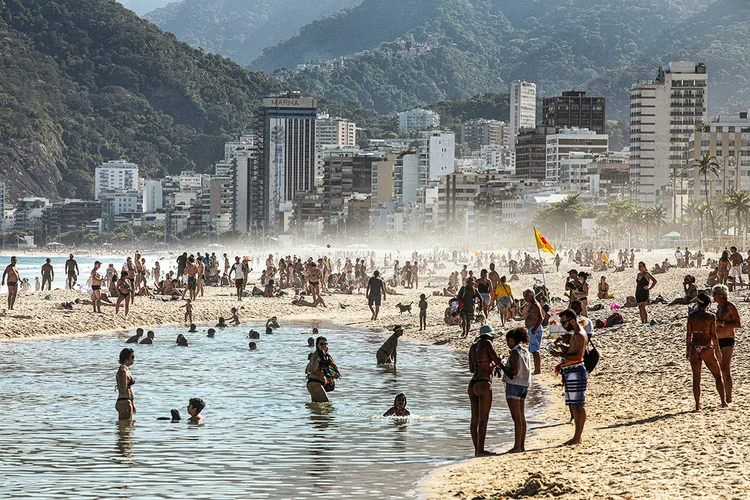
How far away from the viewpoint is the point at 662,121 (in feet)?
563

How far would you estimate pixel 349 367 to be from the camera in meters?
22.2

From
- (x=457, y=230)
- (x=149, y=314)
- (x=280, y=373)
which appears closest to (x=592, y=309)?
(x=280, y=373)

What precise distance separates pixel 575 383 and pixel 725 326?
8.60 feet

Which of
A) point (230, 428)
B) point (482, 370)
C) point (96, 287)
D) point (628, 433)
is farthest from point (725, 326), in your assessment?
point (96, 287)

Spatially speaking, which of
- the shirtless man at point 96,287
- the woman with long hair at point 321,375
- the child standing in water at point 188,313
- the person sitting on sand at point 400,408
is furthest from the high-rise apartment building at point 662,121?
the person sitting on sand at point 400,408

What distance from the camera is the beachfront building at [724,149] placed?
144 meters

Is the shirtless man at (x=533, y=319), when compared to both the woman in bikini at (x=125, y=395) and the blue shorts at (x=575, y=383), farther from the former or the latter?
the woman in bikini at (x=125, y=395)

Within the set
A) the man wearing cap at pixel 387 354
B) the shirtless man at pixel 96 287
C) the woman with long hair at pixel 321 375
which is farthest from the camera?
the shirtless man at pixel 96 287

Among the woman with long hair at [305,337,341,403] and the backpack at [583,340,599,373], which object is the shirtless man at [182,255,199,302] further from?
the backpack at [583,340,599,373]

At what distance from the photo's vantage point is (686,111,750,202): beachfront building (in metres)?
144

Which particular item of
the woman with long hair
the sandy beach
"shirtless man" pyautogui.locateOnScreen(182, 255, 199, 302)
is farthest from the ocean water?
"shirtless man" pyautogui.locateOnScreen(182, 255, 199, 302)

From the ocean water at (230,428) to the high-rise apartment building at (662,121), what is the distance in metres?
150

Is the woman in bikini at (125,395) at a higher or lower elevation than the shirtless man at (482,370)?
lower

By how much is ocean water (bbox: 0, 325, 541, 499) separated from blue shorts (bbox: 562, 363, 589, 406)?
164 centimetres
